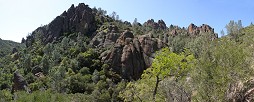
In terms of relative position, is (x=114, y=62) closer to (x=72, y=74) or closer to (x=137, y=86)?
(x=72, y=74)

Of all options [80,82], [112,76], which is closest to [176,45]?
[112,76]

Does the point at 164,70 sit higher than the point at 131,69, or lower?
lower

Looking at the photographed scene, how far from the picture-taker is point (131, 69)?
474 feet

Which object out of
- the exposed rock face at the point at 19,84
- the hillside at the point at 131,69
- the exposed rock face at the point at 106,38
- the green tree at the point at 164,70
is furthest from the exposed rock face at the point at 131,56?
the green tree at the point at 164,70

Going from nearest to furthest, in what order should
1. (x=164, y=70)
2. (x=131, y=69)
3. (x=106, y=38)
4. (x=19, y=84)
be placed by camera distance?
(x=164, y=70)
(x=19, y=84)
(x=131, y=69)
(x=106, y=38)

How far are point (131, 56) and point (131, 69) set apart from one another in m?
6.24

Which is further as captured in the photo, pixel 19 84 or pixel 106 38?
pixel 106 38

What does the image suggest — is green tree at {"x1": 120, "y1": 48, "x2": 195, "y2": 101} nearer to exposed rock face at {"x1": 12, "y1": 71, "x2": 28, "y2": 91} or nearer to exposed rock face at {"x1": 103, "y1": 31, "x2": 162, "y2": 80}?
exposed rock face at {"x1": 12, "y1": 71, "x2": 28, "y2": 91}

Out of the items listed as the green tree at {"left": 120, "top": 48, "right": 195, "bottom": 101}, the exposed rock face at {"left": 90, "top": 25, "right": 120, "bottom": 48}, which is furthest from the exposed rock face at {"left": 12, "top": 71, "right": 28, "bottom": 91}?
the green tree at {"left": 120, "top": 48, "right": 195, "bottom": 101}

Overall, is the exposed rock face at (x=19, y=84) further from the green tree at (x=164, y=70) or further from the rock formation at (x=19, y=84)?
the green tree at (x=164, y=70)

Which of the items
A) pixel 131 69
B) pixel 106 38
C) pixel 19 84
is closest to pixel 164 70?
pixel 19 84

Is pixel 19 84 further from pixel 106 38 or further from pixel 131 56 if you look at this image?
pixel 106 38

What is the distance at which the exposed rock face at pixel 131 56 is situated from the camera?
144 meters

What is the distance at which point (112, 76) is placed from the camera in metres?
143
